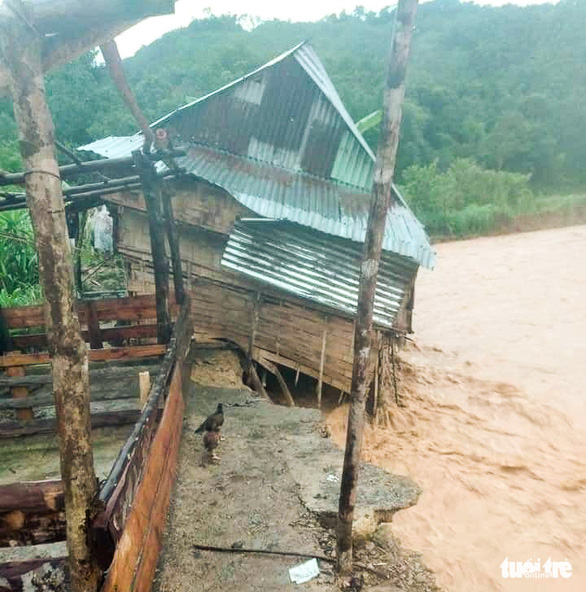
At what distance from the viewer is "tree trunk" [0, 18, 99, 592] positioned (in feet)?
8.09

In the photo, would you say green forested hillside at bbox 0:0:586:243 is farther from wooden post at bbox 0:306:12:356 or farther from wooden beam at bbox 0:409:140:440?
wooden beam at bbox 0:409:140:440

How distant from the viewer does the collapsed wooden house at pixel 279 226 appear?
29.6ft

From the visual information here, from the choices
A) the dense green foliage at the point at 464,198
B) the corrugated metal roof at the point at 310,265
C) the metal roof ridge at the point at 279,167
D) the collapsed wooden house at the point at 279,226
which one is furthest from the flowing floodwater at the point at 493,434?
the dense green foliage at the point at 464,198

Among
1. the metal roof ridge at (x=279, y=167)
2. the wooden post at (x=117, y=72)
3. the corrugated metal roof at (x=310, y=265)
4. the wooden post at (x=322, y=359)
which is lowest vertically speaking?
the wooden post at (x=322, y=359)

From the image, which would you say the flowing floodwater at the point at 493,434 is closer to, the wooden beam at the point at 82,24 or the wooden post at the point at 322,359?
the wooden post at the point at 322,359

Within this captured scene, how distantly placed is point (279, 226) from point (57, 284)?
23.1 feet

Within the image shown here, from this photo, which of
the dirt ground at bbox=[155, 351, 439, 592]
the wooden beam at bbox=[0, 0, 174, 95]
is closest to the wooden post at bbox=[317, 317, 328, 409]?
the dirt ground at bbox=[155, 351, 439, 592]

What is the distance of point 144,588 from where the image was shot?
3.62 m

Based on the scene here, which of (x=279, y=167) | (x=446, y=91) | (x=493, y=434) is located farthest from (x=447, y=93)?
(x=493, y=434)

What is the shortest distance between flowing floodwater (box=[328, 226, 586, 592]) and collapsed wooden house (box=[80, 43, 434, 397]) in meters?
1.91

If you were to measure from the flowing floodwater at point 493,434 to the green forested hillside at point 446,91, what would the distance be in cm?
1219

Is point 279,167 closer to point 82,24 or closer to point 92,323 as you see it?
point 92,323

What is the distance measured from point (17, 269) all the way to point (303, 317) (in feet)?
23.7

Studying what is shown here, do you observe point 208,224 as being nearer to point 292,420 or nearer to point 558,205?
point 292,420
